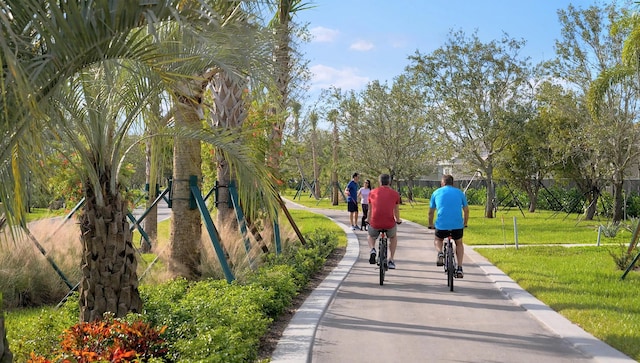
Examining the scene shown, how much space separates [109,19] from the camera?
14.8 ft

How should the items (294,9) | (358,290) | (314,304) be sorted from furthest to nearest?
(294,9)
(358,290)
(314,304)

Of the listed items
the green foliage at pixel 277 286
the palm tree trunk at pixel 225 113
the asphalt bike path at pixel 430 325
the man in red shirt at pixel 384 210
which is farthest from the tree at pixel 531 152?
the green foliage at pixel 277 286

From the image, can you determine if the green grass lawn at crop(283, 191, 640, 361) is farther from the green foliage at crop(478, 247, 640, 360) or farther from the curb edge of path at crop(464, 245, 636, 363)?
the curb edge of path at crop(464, 245, 636, 363)

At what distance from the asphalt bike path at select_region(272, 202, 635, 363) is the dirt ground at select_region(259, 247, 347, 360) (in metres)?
0.12

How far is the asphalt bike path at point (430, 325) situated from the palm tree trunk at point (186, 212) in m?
2.23

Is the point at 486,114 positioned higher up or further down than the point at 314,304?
higher up

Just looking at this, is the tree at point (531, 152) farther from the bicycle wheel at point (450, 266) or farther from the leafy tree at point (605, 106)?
the bicycle wheel at point (450, 266)

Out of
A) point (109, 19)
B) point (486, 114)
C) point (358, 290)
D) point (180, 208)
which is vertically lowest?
point (358, 290)

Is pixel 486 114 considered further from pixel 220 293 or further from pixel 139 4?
pixel 139 4

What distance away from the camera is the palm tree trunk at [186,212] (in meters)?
10.1

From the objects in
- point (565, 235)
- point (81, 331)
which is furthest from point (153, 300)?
point (565, 235)

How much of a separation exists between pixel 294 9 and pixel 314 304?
9764mm

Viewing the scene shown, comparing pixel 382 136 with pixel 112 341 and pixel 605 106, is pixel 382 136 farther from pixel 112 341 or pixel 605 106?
pixel 112 341

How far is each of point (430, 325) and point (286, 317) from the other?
181 cm
